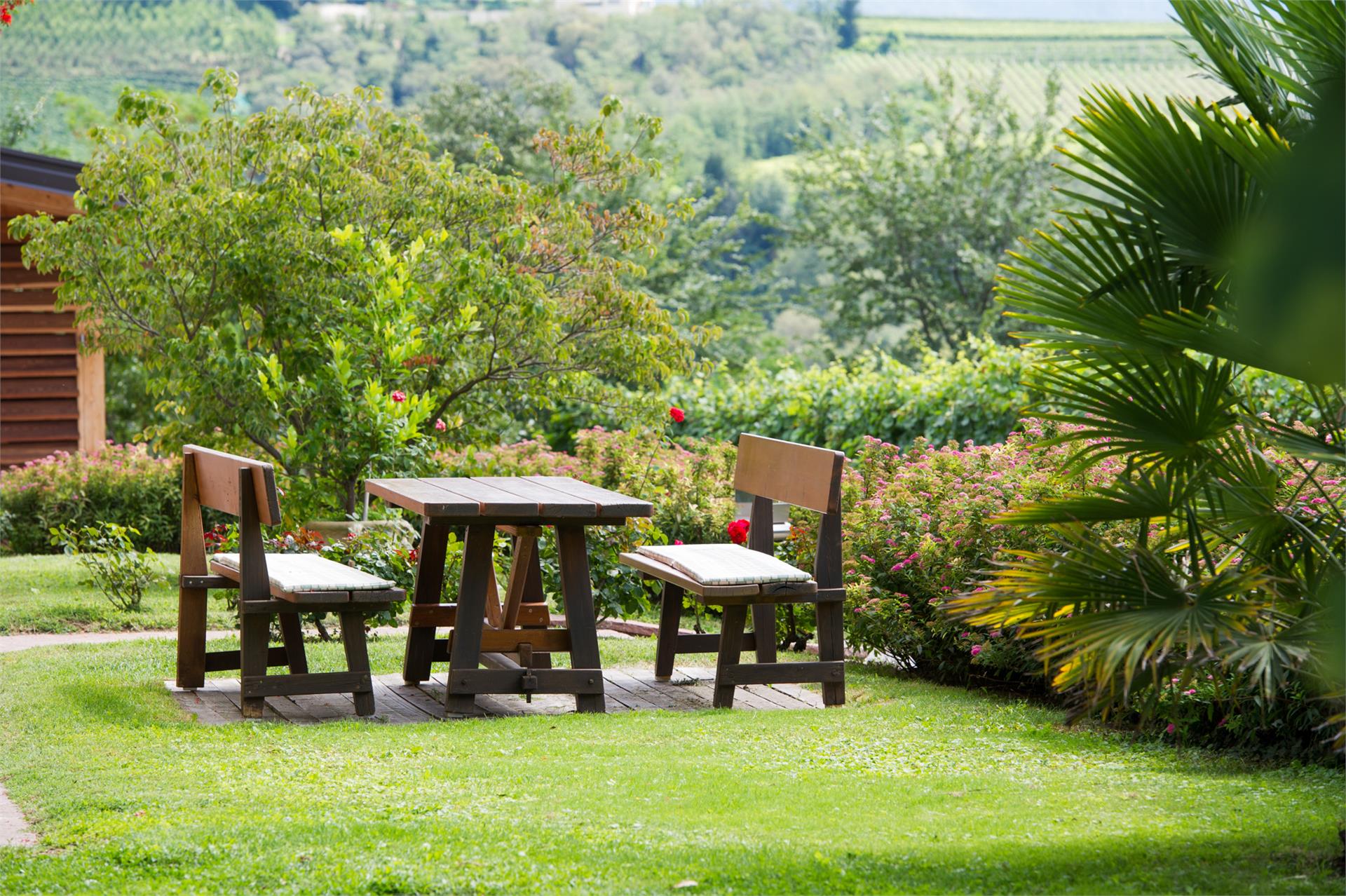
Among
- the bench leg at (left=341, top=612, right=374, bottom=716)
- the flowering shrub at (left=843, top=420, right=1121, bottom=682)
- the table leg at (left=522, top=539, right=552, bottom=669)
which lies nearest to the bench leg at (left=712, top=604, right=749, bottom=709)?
the flowering shrub at (left=843, top=420, right=1121, bottom=682)

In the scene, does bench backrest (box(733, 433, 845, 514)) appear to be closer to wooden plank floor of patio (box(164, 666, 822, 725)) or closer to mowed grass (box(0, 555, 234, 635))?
wooden plank floor of patio (box(164, 666, 822, 725))

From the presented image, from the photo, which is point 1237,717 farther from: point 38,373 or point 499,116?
point 499,116

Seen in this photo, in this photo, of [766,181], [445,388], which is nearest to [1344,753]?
[445,388]

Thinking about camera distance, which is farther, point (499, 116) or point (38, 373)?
point (499, 116)

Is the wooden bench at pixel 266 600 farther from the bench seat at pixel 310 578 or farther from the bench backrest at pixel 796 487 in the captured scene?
the bench backrest at pixel 796 487

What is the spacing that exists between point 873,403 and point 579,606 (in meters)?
→ 6.01

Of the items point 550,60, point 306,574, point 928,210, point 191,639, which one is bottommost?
point 191,639

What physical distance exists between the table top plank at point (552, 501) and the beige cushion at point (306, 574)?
0.69 metres

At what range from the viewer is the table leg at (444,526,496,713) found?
580cm

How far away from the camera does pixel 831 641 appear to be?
607cm

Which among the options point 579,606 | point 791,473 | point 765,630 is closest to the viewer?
point 579,606

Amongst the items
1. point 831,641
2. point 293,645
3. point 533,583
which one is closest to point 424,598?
point 533,583

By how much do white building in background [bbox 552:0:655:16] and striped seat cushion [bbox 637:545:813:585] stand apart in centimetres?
4935

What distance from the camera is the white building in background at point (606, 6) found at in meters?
53.7
